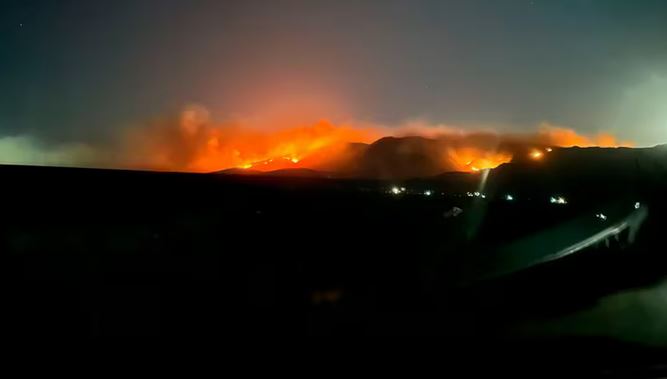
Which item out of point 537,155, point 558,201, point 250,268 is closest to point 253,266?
point 250,268

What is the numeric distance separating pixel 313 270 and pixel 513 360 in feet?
23.5

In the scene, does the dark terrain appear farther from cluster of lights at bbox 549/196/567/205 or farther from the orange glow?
the orange glow

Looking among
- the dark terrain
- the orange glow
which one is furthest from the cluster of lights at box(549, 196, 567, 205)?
the orange glow

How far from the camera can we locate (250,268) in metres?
12.8

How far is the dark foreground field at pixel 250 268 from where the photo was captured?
9.63 metres

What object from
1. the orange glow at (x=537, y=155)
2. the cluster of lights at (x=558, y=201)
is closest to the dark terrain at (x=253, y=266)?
the cluster of lights at (x=558, y=201)

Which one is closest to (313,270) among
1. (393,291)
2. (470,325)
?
(393,291)

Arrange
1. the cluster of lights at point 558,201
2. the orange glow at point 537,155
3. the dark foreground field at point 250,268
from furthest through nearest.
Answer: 1. the orange glow at point 537,155
2. the cluster of lights at point 558,201
3. the dark foreground field at point 250,268

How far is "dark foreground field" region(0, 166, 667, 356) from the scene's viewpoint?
9.63 m

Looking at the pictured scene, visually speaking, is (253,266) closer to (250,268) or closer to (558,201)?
(250,268)

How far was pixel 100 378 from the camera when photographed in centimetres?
642

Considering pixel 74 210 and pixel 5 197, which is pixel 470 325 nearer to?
pixel 74 210

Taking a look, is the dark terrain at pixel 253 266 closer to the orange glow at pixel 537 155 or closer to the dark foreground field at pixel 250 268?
the dark foreground field at pixel 250 268

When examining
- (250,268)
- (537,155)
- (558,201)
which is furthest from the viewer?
(537,155)
